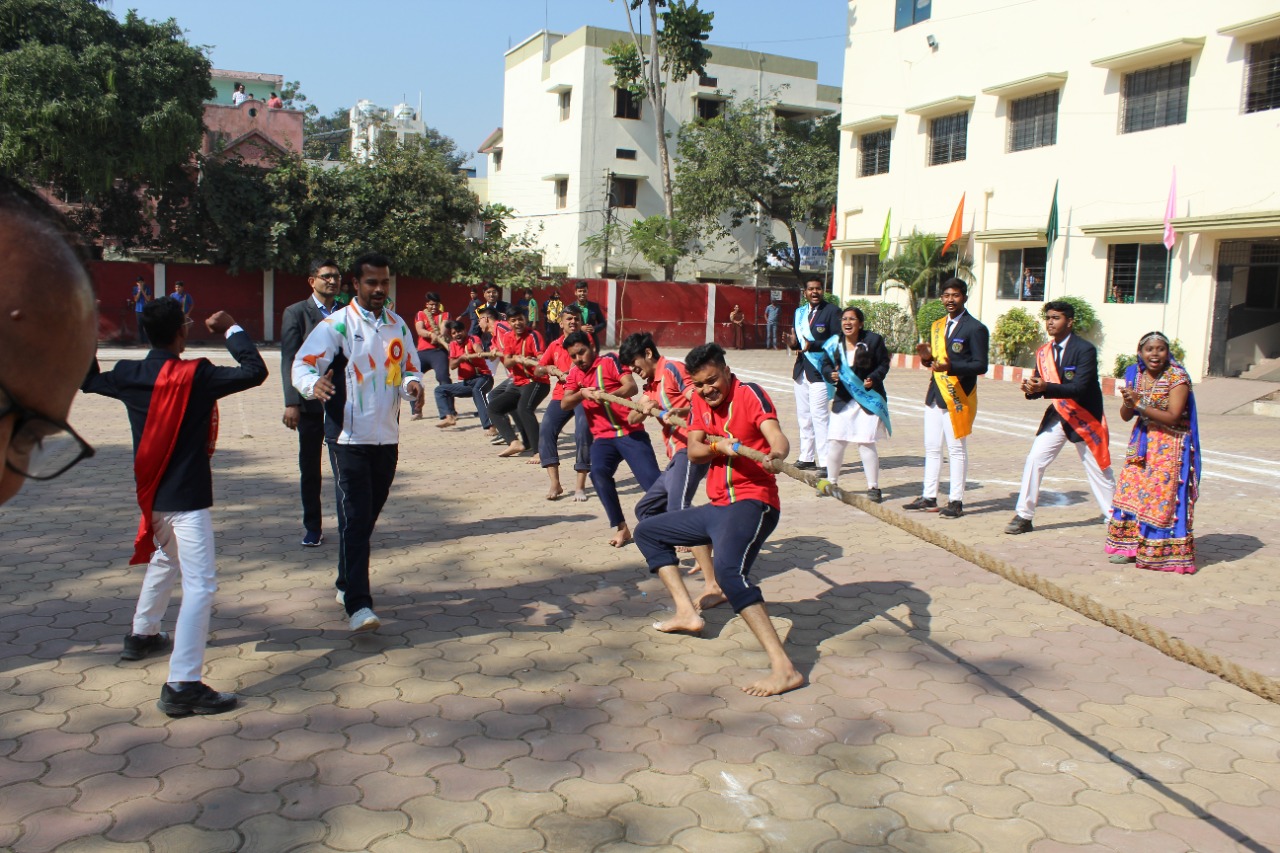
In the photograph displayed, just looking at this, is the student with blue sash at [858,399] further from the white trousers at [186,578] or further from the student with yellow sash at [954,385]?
the white trousers at [186,578]

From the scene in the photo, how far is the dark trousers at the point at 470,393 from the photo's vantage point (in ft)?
39.5

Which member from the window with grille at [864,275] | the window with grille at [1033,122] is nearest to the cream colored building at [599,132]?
the window with grille at [864,275]

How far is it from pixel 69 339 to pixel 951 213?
24846 millimetres

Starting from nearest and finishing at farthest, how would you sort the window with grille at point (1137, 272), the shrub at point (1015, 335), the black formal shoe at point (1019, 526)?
the black formal shoe at point (1019, 526)
the window with grille at point (1137, 272)
the shrub at point (1015, 335)

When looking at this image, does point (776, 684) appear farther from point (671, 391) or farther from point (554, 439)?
point (554, 439)

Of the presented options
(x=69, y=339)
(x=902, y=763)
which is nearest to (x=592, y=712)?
(x=902, y=763)

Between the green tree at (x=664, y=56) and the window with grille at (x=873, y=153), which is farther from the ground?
the green tree at (x=664, y=56)

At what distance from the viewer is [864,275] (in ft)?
92.7

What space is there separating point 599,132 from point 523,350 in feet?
89.3

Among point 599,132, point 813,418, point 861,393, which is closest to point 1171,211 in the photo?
point 813,418

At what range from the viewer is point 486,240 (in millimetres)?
29797

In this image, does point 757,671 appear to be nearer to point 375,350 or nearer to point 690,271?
point 375,350

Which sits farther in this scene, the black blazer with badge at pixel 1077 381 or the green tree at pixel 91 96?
the green tree at pixel 91 96

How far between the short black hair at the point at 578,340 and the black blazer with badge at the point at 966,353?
2790mm
